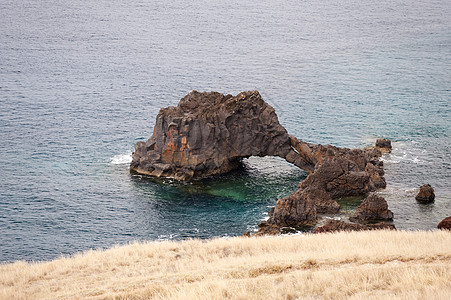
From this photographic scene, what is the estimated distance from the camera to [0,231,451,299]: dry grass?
29.2 metres

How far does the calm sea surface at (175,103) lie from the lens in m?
69.1

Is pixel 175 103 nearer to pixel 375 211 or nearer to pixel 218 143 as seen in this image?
pixel 218 143

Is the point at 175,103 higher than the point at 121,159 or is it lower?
higher

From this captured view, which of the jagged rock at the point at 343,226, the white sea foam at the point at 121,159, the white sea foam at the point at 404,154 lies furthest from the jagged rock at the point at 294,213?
the white sea foam at the point at 121,159

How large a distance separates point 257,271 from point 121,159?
5930 cm

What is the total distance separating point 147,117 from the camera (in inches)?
4434

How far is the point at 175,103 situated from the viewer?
118812mm

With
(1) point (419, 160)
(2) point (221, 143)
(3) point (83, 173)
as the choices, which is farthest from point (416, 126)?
(3) point (83, 173)

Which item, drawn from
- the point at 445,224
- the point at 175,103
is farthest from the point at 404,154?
the point at 175,103

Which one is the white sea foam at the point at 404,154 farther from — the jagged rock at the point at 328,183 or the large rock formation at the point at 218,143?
the jagged rock at the point at 328,183

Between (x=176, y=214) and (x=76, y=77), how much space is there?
254 feet

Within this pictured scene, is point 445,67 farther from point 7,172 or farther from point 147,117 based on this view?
point 7,172

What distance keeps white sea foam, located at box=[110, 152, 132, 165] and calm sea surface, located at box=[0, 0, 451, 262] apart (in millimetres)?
152

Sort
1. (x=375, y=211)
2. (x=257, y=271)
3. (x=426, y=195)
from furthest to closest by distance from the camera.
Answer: (x=426, y=195), (x=375, y=211), (x=257, y=271)
